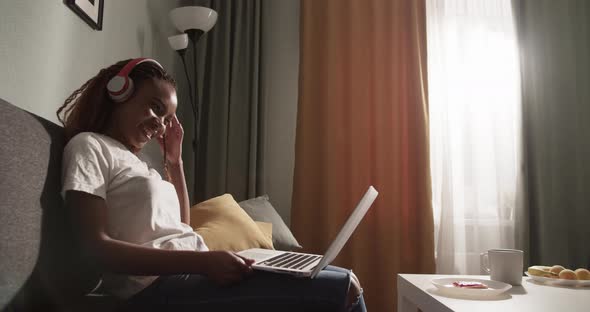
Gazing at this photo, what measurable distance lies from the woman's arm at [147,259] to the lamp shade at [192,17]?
1725mm

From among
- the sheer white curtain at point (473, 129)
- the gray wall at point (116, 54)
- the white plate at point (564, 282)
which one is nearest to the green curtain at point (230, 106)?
the gray wall at point (116, 54)

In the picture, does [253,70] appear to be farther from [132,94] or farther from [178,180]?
[132,94]

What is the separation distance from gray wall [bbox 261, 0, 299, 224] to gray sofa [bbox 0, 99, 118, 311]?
210 cm

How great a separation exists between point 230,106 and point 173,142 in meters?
1.39

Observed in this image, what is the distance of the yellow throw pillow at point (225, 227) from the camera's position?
5.37ft

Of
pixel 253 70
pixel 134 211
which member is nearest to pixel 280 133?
pixel 253 70

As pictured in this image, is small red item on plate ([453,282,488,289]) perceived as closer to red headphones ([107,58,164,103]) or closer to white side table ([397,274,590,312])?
white side table ([397,274,590,312])

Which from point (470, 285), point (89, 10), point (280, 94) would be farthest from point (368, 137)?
point (89, 10)

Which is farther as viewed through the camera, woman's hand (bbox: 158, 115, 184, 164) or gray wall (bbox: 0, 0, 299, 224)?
woman's hand (bbox: 158, 115, 184, 164)

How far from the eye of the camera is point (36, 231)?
792 mm

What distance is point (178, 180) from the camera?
4.84 ft

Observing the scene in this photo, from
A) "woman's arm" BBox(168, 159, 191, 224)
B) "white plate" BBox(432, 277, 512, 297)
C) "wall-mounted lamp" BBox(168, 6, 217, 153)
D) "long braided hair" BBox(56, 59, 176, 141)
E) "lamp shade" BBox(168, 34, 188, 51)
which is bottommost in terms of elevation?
"white plate" BBox(432, 277, 512, 297)

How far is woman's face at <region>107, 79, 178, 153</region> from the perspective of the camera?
44.3 inches

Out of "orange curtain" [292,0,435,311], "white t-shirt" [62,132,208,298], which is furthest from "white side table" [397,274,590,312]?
"orange curtain" [292,0,435,311]
